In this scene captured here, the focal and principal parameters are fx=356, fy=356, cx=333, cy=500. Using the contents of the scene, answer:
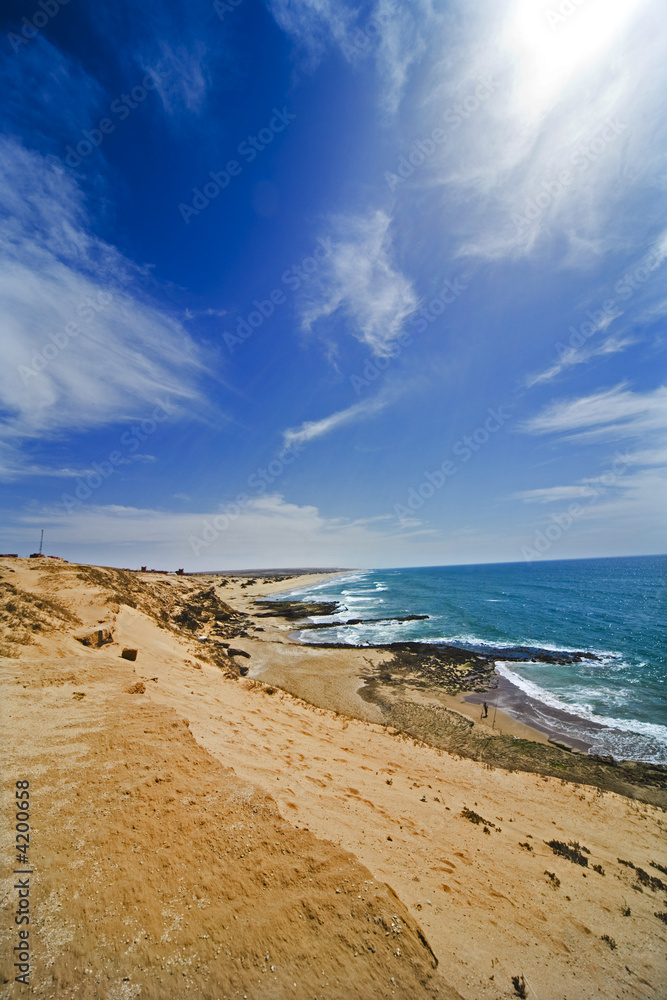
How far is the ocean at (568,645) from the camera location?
61.7 feet

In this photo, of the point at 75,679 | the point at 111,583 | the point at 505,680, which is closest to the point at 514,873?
the point at 75,679

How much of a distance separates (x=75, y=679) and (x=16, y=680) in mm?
1439

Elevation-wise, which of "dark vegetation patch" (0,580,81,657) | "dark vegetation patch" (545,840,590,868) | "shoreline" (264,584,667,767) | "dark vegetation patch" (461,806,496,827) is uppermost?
→ "dark vegetation patch" (0,580,81,657)

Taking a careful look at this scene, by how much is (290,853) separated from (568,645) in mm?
37608

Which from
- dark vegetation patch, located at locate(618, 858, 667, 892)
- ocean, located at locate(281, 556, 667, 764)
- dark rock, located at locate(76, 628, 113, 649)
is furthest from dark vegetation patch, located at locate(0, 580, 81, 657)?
ocean, located at locate(281, 556, 667, 764)

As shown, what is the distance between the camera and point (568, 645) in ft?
113

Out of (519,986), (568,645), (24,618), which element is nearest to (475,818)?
(519,986)

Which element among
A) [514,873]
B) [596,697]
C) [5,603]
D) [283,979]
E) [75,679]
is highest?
[5,603]

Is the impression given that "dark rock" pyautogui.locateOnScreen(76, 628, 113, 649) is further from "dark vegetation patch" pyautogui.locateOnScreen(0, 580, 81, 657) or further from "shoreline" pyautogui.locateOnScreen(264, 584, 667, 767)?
"shoreline" pyautogui.locateOnScreen(264, 584, 667, 767)

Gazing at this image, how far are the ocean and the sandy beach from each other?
15.4 feet

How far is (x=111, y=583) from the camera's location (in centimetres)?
2812

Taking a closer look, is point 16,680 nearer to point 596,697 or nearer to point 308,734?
point 308,734

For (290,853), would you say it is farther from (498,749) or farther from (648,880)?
(498,749)

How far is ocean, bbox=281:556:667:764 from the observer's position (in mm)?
18812
